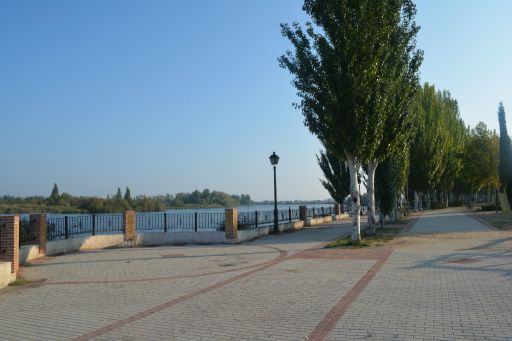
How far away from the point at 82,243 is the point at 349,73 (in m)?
11.5

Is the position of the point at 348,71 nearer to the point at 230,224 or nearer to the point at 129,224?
the point at 230,224

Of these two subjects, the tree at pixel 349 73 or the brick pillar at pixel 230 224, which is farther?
the brick pillar at pixel 230 224

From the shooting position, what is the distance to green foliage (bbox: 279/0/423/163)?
53.3ft

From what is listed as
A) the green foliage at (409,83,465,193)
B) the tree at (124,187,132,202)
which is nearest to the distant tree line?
the tree at (124,187,132,202)

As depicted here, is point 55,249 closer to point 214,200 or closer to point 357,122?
point 357,122

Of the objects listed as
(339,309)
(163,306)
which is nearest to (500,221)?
(339,309)

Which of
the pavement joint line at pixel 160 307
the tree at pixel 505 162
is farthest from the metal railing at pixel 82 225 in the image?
the tree at pixel 505 162

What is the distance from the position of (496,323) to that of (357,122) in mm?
10978

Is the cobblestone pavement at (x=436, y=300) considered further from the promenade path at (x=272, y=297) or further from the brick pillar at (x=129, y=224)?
the brick pillar at (x=129, y=224)

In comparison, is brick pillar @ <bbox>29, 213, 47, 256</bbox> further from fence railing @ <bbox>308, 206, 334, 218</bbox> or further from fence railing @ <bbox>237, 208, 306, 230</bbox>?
fence railing @ <bbox>308, 206, 334, 218</bbox>

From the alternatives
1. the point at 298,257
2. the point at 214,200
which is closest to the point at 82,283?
the point at 298,257

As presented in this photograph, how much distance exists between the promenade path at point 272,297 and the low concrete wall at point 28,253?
0.44m

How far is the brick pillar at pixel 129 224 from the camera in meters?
19.2

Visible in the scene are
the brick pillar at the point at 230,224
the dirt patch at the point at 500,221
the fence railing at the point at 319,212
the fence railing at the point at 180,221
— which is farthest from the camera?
the fence railing at the point at 319,212
